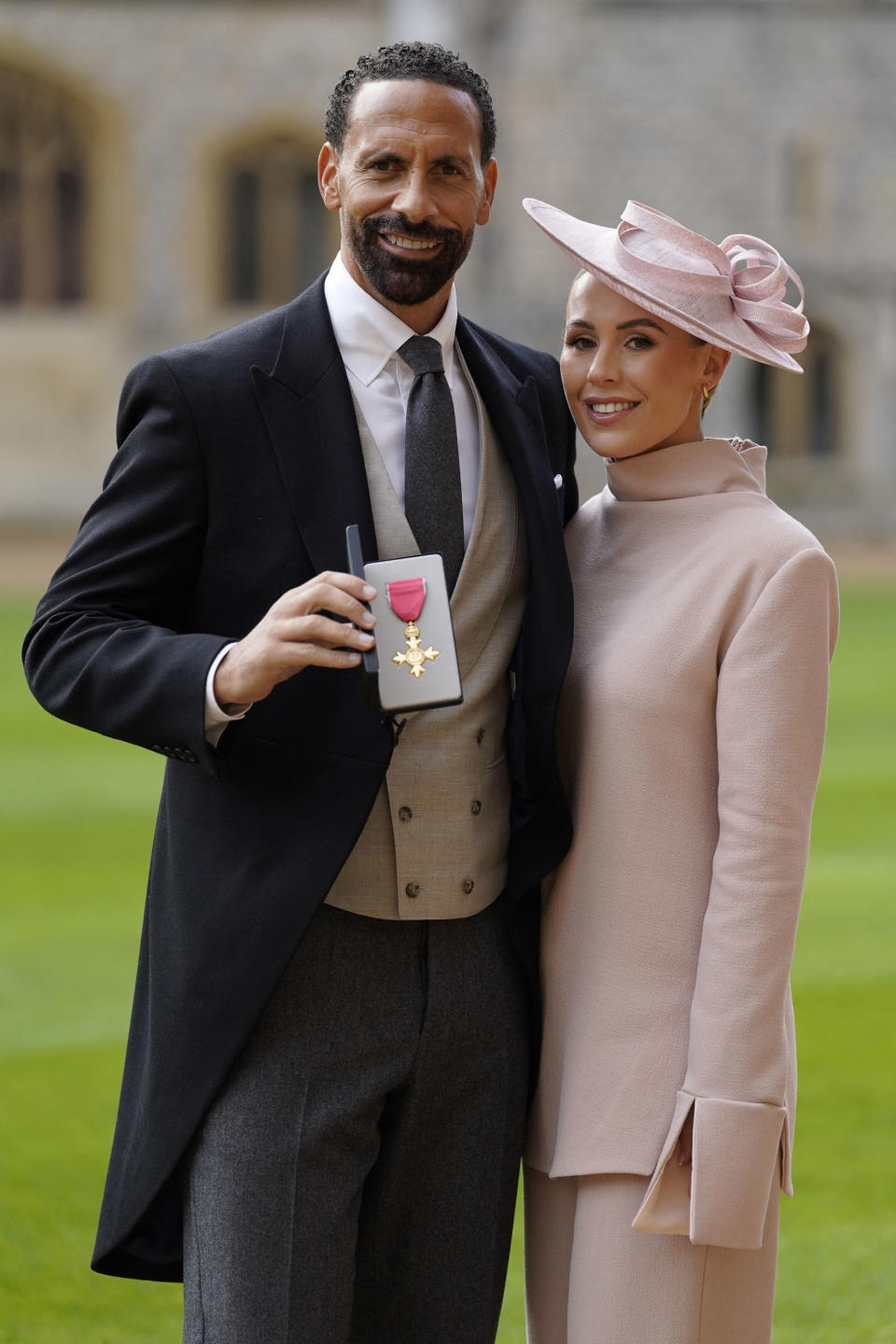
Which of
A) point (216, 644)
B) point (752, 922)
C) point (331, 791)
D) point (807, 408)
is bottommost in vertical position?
point (807, 408)

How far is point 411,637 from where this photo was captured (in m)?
1.92

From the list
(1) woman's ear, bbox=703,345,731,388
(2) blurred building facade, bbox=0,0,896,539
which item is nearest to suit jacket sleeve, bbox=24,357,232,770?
(1) woman's ear, bbox=703,345,731,388

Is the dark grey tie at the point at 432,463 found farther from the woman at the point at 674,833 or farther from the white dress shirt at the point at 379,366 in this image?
the woman at the point at 674,833

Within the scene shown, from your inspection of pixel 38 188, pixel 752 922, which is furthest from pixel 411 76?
pixel 38 188

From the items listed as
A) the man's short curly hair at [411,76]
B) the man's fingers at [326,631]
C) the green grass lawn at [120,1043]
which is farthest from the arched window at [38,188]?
the man's fingers at [326,631]

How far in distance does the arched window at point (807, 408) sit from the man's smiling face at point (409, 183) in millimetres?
21186

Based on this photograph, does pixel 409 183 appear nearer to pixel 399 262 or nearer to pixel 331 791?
pixel 399 262

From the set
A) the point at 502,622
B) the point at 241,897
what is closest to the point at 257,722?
the point at 241,897

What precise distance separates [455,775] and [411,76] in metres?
0.85

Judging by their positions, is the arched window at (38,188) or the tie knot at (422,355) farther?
the arched window at (38,188)

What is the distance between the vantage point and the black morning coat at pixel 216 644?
2.09m

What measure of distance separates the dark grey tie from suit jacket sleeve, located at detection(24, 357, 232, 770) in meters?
0.27

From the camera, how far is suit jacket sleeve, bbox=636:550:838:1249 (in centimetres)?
212

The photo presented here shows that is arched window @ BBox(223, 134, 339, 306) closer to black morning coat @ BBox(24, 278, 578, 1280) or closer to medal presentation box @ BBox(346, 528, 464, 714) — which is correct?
black morning coat @ BBox(24, 278, 578, 1280)
